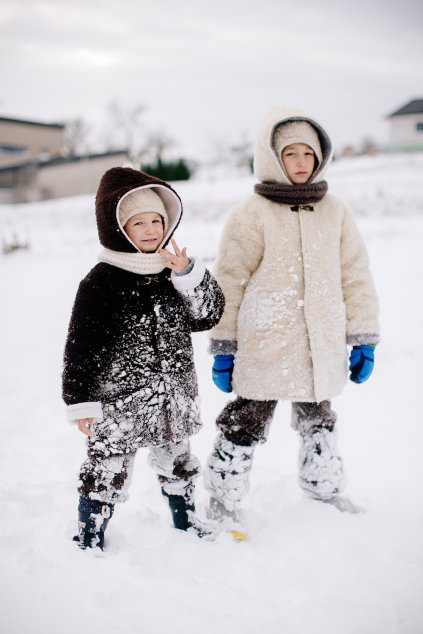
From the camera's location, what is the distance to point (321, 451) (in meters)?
2.50

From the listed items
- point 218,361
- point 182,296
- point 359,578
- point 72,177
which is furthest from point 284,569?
point 72,177

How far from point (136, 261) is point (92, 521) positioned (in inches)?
43.4

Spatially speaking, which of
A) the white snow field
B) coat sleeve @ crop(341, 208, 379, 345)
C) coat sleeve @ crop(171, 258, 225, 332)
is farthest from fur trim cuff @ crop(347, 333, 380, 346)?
the white snow field

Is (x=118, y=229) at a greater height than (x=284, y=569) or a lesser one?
greater

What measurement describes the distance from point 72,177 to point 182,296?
29.4m

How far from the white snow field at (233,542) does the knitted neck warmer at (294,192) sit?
1.47 meters

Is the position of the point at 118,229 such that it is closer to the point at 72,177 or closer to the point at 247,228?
the point at 247,228

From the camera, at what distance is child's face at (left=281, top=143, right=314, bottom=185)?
235 cm

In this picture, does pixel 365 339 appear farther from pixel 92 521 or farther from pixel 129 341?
pixel 92 521

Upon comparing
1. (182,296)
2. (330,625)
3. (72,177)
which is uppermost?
(72,177)

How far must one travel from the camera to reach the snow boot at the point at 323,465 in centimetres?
249

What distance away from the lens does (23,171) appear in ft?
101

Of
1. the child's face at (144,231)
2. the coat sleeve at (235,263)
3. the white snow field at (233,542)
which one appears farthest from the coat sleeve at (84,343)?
the white snow field at (233,542)

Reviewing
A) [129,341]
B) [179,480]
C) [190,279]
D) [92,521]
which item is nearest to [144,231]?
[190,279]
